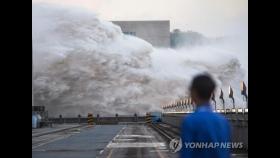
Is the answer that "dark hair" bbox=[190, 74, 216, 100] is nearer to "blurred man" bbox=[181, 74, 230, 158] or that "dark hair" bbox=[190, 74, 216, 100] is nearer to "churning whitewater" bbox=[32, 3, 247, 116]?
"blurred man" bbox=[181, 74, 230, 158]

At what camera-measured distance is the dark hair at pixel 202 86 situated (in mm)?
5547

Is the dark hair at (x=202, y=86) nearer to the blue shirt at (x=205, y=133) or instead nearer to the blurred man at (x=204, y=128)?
the blurred man at (x=204, y=128)

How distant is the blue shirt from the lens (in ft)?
17.3

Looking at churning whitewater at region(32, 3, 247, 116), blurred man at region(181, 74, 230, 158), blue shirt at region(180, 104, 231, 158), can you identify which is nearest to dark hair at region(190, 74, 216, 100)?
blurred man at region(181, 74, 230, 158)

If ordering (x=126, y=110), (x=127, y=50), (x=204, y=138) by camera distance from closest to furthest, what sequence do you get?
(x=204, y=138) < (x=126, y=110) < (x=127, y=50)

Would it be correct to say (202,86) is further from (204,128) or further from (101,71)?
(101,71)

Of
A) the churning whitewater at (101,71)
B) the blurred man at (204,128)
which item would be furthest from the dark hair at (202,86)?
the churning whitewater at (101,71)

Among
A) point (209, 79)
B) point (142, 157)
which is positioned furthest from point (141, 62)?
point (209, 79)

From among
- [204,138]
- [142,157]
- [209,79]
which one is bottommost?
[142,157]

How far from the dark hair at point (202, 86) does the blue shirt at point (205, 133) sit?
0.18 m
